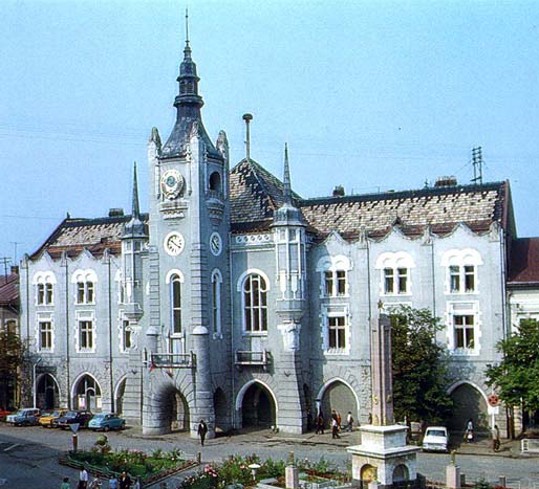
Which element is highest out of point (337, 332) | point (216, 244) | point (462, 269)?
point (216, 244)

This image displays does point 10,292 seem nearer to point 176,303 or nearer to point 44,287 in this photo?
point 44,287

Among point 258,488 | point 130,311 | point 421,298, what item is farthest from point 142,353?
point 258,488

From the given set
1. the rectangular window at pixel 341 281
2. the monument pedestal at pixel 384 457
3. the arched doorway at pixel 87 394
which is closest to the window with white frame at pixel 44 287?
the arched doorway at pixel 87 394

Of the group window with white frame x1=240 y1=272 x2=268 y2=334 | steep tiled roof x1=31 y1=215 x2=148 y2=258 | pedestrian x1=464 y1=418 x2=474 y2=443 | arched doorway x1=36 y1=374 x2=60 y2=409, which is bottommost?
pedestrian x1=464 y1=418 x2=474 y2=443

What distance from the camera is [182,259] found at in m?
49.5

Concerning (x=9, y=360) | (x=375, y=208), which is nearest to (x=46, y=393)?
(x=9, y=360)

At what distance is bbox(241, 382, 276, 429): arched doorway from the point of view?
51.4 meters

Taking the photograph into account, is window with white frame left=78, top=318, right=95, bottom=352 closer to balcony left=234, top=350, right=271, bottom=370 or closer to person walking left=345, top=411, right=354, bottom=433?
balcony left=234, top=350, right=271, bottom=370

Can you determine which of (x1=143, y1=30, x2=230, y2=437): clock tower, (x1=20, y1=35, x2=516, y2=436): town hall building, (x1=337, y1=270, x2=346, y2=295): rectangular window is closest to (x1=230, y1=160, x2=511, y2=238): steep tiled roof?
(x1=20, y1=35, x2=516, y2=436): town hall building

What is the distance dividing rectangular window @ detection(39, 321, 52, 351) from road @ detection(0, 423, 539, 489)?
Result: 7.84m

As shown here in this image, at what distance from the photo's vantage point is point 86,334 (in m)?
58.6

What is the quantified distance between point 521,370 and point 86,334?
29.1m

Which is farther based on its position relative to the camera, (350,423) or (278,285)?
(278,285)

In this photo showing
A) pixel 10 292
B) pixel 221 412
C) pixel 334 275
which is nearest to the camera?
A: pixel 334 275
